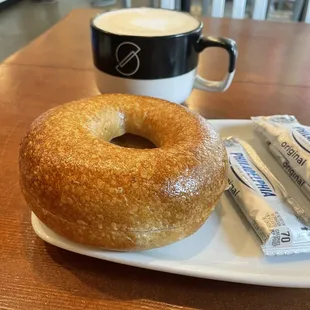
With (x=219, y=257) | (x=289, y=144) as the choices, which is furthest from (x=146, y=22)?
(x=219, y=257)

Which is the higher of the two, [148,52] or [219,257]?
[148,52]

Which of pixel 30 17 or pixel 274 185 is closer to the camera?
pixel 274 185

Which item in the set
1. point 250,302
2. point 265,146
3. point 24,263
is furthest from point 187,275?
point 265,146

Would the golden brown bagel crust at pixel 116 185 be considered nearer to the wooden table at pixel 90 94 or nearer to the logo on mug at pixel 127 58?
the wooden table at pixel 90 94

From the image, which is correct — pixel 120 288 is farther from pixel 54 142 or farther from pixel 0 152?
pixel 0 152

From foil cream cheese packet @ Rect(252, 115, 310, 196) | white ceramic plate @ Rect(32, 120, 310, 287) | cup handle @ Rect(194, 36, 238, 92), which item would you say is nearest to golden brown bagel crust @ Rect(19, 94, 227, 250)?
white ceramic plate @ Rect(32, 120, 310, 287)

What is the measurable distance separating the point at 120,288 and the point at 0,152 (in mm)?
315

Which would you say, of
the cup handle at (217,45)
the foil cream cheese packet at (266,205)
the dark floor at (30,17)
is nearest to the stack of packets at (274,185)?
the foil cream cheese packet at (266,205)

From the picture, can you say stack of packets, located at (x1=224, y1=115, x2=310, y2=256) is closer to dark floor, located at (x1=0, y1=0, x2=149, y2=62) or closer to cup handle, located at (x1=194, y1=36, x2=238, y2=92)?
cup handle, located at (x1=194, y1=36, x2=238, y2=92)

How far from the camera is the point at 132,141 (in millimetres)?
533

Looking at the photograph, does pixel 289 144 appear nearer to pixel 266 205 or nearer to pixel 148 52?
pixel 266 205

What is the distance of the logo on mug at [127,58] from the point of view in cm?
59

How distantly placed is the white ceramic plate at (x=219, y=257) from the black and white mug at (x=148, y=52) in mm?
256

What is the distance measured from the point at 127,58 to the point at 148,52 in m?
0.03
